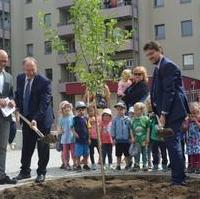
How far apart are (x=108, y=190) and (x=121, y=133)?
2715mm

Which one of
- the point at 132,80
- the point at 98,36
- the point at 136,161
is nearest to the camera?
the point at 98,36

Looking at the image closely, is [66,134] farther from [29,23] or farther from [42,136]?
[29,23]

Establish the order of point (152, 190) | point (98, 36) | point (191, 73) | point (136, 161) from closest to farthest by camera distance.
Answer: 1. point (152, 190)
2. point (98, 36)
3. point (136, 161)
4. point (191, 73)

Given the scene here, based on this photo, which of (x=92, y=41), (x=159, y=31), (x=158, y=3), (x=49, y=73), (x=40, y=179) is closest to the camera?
(x=92, y=41)

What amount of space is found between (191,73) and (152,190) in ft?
142

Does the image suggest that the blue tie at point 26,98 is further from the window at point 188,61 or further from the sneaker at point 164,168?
the window at point 188,61


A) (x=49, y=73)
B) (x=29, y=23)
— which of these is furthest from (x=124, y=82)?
(x=29, y=23)

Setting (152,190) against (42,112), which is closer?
(152,190)

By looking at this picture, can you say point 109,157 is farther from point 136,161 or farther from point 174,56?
point 174,56

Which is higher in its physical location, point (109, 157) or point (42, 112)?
point (42, 112)

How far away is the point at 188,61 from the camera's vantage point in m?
51.0

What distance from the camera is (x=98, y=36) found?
8.43 m

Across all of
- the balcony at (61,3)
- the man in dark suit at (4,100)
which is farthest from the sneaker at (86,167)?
the balcony at (61,3)

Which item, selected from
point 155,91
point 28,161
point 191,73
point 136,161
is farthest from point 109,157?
point 191,73
